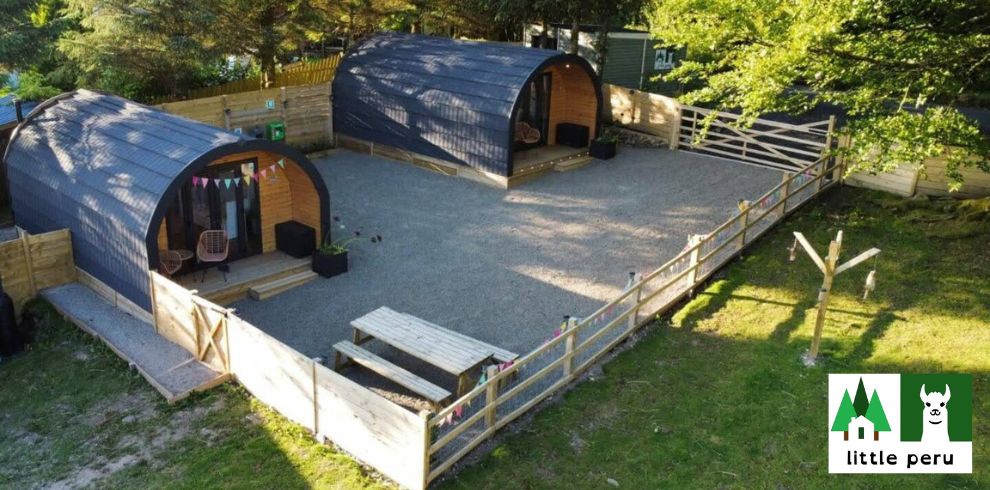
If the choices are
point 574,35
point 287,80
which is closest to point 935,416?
point 574,35

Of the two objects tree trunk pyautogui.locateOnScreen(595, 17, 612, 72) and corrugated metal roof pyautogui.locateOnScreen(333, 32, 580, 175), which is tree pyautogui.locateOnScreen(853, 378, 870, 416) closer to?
corrugated metal roof pyautogui.locateOnScreen(333, 32, 580, 175)

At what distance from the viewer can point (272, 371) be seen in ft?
31.6

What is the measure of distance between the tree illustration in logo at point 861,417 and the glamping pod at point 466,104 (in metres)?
10.7

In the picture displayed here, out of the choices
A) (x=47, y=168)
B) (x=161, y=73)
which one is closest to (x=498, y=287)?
(x=47, y=168)

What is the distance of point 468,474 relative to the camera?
8547 mm

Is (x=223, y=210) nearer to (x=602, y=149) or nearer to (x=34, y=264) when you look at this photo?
(x=34, y=264)

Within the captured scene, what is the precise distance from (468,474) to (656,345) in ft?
13.1

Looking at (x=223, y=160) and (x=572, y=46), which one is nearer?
(x=223, y=160)

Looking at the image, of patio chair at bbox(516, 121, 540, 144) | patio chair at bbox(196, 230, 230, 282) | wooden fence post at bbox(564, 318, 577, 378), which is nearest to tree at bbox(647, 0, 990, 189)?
wooden fence post at bbox(564, 318, 577, 378)

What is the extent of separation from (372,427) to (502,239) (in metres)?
7.45

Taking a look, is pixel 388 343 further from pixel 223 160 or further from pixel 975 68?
pixel 975 68

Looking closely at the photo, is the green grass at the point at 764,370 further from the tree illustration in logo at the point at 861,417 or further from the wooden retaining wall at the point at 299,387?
the wooden retaining wall at the point at 299,387

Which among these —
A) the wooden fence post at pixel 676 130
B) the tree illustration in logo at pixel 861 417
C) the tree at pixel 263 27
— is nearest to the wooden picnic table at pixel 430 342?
the tree illustration in logo at pixel 861 417

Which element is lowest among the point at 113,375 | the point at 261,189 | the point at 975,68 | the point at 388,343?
the point at 113,375
